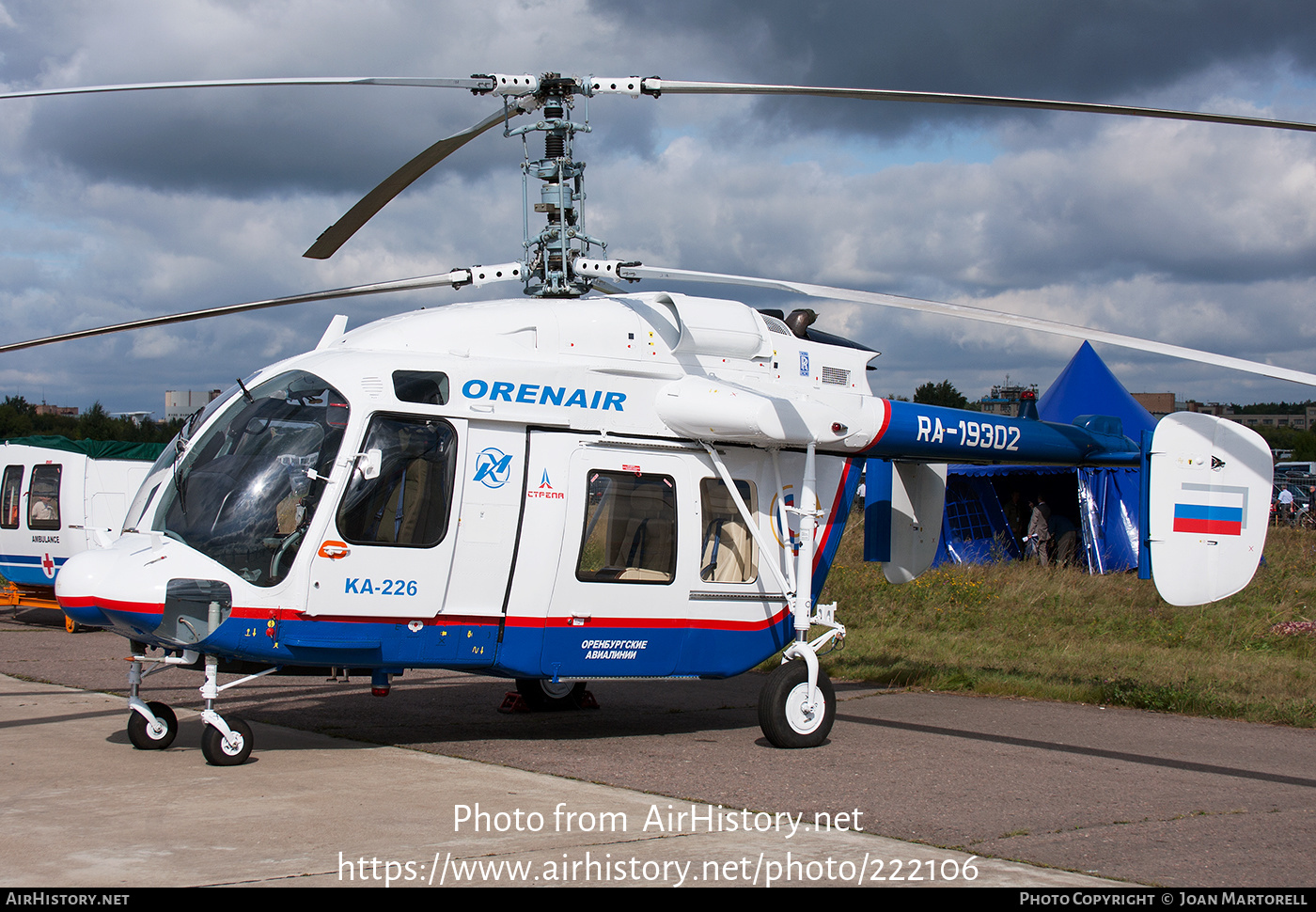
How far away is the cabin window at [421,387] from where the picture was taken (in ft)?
24.9

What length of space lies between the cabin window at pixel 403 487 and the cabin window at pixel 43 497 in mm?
13640

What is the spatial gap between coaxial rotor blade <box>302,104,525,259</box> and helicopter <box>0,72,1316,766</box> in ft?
0.10

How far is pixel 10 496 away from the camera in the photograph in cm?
1880

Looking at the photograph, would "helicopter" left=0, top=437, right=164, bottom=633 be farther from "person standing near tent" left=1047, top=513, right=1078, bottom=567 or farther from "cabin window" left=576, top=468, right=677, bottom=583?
"person standing near tent" left=1047, top=513, right=1078, bottom=567

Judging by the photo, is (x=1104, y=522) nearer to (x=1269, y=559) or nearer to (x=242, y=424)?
(x=1269, y=559)

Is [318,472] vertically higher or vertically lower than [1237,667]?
higher

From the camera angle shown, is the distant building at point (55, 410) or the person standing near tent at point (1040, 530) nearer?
the person standing near tent at point (1040, 530)

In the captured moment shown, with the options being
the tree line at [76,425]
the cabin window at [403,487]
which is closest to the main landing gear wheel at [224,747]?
the cabin window at [403,487]

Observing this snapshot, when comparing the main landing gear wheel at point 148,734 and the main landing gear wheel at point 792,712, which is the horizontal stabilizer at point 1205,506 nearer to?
the main landing gear wheel at point 792,712

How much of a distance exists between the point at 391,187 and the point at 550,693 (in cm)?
454

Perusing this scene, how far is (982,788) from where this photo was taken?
22.7ft
